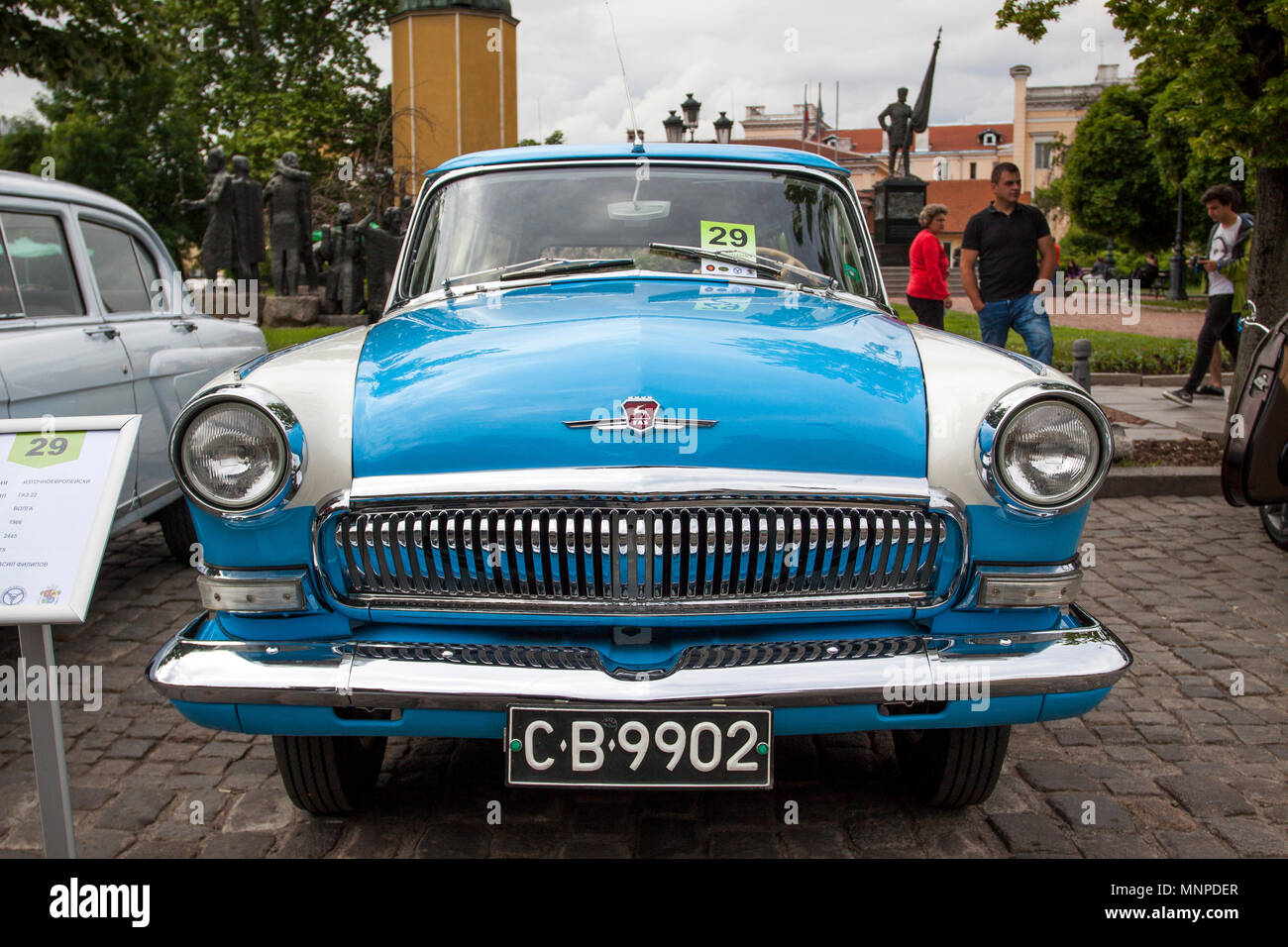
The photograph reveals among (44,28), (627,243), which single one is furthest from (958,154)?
(627,243)

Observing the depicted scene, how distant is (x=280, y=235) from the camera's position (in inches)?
691

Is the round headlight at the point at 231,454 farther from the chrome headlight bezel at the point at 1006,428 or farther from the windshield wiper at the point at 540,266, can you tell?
the chrome headlight bezel at the point at 1006,428

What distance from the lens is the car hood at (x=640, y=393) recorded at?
8.25ft

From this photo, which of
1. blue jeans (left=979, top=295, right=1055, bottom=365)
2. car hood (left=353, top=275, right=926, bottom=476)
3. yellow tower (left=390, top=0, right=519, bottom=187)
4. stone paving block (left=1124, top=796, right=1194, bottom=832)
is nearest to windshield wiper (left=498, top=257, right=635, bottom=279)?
car hood (left=353, top=275, right=926, bottom=476)

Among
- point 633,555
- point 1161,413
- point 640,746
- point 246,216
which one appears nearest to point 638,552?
point 633,555

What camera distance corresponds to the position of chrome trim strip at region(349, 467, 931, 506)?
245 centimetres

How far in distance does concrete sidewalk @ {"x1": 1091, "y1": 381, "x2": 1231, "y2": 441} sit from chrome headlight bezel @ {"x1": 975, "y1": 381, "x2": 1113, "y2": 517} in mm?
5534

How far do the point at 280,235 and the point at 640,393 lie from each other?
1639 cm

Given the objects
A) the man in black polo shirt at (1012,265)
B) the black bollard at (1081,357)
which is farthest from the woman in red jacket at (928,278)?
the black bollard at (1081,357)

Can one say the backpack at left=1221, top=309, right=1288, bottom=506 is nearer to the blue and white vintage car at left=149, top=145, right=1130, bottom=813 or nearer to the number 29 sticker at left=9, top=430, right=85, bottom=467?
the blue and white vintage car at left=149, top=145, right=1130, bottom=813

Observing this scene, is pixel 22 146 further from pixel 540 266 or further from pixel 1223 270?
pixel 540 266

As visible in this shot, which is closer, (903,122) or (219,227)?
(219,227)
